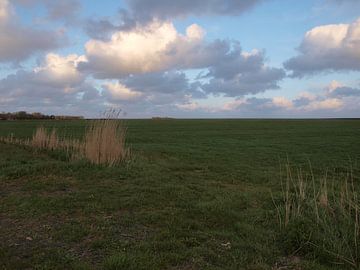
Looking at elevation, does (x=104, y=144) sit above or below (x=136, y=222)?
above

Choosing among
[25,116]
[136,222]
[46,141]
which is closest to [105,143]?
[46,141]

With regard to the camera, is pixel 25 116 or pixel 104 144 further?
pixel 25 116

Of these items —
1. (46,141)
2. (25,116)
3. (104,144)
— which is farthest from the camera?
(25,116)

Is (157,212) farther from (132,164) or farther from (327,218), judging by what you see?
(132,164)

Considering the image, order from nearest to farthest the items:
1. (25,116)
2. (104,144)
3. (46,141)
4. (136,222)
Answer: (136,222) → (104,144) → (46,141) → (25,116)

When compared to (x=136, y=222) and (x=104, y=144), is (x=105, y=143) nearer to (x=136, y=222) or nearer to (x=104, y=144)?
(x=104, y=144)

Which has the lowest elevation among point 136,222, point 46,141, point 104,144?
point 136,222

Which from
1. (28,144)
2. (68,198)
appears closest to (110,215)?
(68,198)

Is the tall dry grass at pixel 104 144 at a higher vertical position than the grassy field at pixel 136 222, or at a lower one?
higher

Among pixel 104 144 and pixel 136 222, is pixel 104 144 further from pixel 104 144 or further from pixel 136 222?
pixel 136 222

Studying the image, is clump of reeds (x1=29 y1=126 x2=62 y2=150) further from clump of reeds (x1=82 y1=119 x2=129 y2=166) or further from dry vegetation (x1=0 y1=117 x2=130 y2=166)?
clump of reeds (x1=82 y1=119 x2=129 y2=166)

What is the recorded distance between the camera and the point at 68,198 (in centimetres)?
Answer: 833

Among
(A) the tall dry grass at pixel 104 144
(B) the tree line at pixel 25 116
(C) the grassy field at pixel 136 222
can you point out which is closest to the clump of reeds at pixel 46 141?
(A) the tall dry grass at pixel 104 144

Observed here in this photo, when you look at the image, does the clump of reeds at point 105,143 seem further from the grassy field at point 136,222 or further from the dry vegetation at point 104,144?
the grassy field at point 136,222
